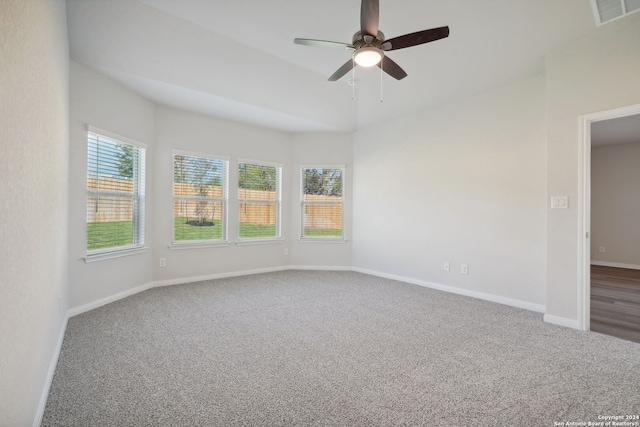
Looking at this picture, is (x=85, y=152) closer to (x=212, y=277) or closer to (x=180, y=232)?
(x=180, y=232)

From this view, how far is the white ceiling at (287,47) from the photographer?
2.84 metres

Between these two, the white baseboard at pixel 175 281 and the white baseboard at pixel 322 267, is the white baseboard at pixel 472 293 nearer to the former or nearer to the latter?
the white baseboard at pixel 322 267

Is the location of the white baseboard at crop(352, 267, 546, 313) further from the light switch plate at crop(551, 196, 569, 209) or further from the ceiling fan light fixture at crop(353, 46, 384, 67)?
the ceiling fan light fixture at crop(353, 46, 384, 67)

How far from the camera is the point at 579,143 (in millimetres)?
3078

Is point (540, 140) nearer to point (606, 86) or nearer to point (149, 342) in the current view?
point (606, 86)

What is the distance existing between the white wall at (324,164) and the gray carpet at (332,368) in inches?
90.9

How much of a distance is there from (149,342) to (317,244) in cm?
372

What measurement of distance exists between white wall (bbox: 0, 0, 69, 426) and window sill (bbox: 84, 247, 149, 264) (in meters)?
1.45

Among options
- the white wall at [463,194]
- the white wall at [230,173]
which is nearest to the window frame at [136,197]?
the white wall at [230,173]

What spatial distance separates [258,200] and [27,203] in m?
4.29

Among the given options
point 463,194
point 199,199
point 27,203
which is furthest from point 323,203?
point 27,203

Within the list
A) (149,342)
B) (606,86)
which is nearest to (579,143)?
(606,86)

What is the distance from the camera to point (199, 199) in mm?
5020

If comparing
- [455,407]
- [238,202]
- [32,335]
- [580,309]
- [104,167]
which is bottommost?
[455,407]
